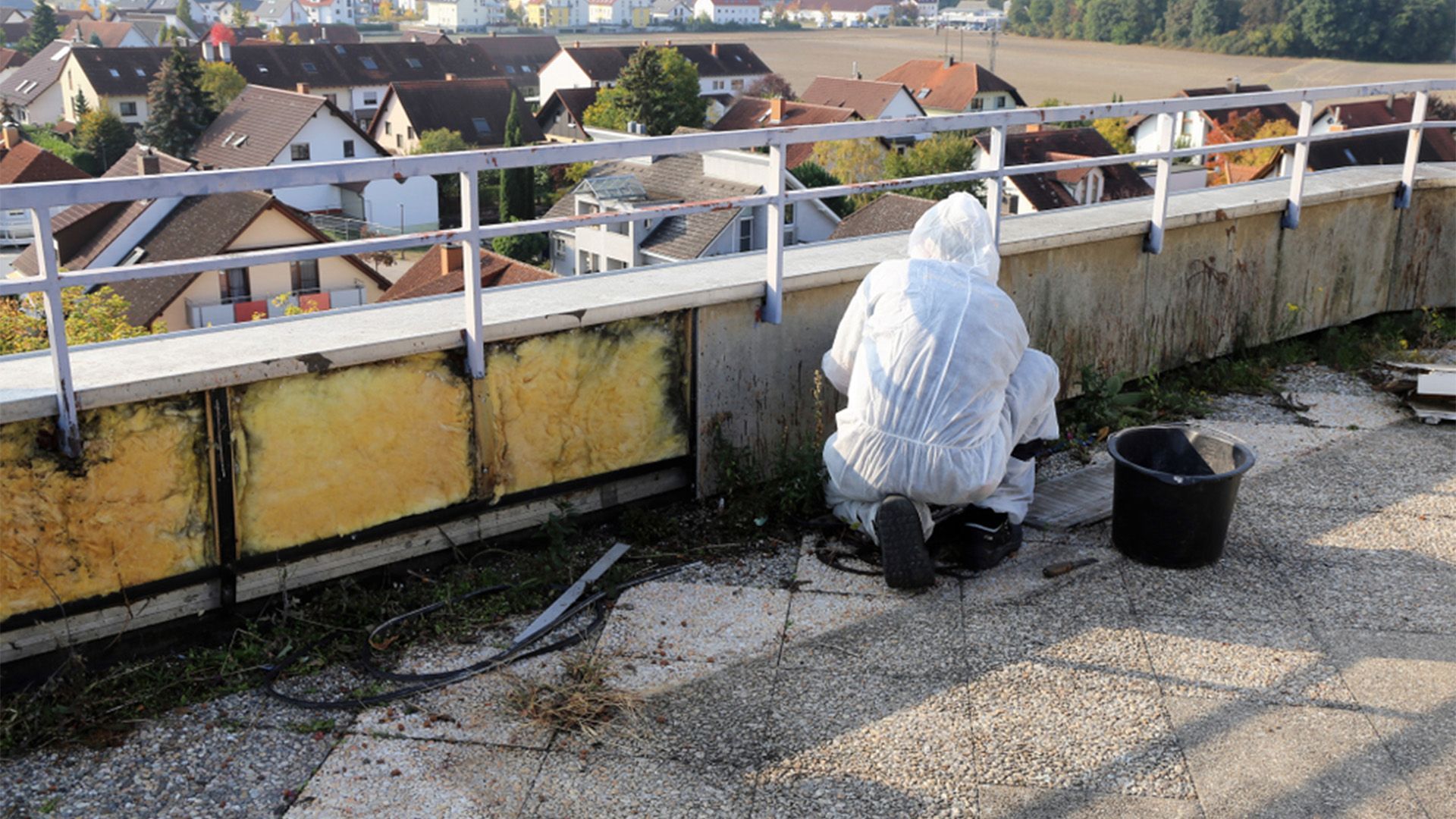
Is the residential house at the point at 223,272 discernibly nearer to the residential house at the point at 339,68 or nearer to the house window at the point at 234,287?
the house window at the point at 234,287

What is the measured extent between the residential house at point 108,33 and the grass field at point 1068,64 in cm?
5458

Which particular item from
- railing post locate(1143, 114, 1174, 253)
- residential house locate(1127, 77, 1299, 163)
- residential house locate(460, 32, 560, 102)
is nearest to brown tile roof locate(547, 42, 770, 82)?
residential house locate(460, 32, 560, 102)

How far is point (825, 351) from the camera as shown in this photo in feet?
19.9

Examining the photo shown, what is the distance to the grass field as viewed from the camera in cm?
9756

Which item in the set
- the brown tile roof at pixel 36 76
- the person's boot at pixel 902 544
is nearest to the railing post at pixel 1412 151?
the person's boot at pixel 902 544

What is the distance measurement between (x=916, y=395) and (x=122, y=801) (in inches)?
116

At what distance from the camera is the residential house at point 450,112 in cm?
7569

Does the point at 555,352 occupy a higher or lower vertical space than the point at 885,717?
higher

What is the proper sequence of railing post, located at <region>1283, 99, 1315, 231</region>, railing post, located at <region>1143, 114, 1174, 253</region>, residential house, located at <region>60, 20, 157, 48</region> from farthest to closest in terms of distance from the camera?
residential house, located at <region>60, 20, 157, 48</region> → railing post, located at <region>1283, 99, 1315, 231</region> → railing post, located at <region>1143, 114, 1174, 253</region>

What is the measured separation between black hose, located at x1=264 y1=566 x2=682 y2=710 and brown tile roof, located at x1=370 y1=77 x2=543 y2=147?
7266 cm

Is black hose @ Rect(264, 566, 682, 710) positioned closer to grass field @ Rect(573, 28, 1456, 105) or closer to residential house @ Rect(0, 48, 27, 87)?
grass field @ Rect(573, 28, 1456, 105)

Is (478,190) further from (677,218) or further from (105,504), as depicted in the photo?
(677,218)

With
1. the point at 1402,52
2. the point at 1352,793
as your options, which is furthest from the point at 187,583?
the point at 1402,52

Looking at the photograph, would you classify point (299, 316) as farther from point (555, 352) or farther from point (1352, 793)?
point (1352, 793)
